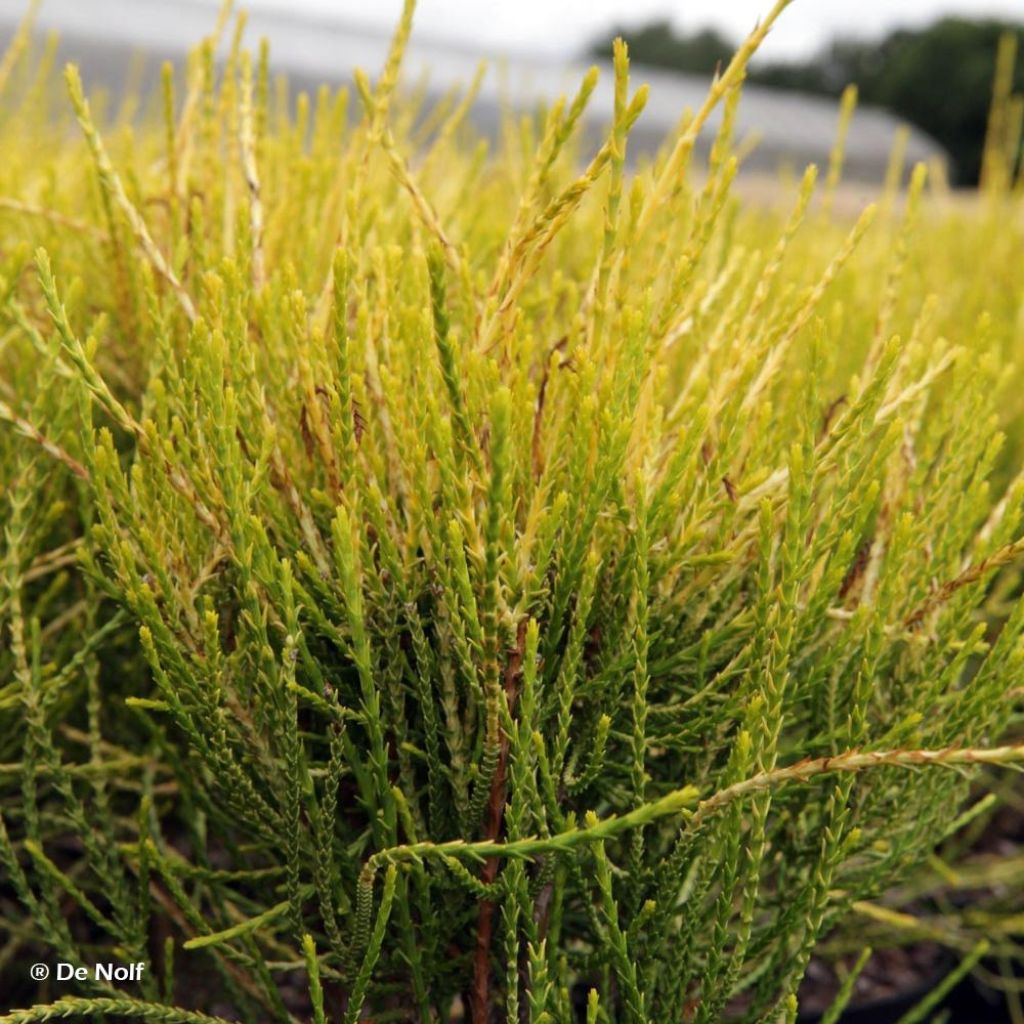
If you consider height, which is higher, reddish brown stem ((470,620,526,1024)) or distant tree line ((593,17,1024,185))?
distant tree line ((593,17,1024,185))

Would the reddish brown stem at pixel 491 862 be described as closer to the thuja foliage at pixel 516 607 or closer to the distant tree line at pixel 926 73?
the thuja foliage at pixel 516 607

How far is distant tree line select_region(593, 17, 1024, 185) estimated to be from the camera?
111 feet

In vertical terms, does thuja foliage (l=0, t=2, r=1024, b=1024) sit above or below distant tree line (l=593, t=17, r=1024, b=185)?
below

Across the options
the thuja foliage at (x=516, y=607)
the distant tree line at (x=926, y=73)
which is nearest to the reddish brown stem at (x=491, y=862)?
the thuja foliage at (x=516, y=607)

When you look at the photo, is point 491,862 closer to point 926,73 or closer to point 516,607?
point 516,607

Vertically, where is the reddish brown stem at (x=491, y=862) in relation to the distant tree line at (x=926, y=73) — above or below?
below

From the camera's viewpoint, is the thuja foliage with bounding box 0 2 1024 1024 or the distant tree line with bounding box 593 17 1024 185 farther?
the distant tree line with bounding box 593 17 1024 185

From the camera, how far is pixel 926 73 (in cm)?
3591

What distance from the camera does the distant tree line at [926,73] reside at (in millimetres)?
33906

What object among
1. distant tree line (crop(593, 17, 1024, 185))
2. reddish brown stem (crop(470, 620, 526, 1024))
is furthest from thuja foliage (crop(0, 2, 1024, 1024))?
distant tree line (crop(593, 17, 1024, 185))

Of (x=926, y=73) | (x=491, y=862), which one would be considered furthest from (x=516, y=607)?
(x=926, y=73)

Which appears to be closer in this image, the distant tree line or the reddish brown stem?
the reddish brown stem

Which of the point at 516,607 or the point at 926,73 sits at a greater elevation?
the point at 926,73

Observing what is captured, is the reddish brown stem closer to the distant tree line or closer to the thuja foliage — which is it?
the thuja foliage
